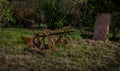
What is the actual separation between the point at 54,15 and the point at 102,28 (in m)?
3.02

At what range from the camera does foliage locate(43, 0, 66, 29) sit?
48.0 ft

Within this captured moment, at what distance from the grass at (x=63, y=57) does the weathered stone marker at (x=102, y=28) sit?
461 millimetres

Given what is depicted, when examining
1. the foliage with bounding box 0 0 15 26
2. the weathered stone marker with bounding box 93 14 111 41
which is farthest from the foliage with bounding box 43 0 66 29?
the weathered stone marker with bounding box 93 14 111 41

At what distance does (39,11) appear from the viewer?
1544 centimetres

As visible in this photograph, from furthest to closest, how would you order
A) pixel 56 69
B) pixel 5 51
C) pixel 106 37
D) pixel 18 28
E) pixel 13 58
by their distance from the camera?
pixel 18 28 < pixel 106 37 < pixel 5 51 < pixel 13 58 < pixel 56 69

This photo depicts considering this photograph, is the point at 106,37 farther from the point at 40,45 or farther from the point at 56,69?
the point at 56,69

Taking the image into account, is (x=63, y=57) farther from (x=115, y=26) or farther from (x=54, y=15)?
(x=54, y=15)

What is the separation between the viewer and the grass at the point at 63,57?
351 inches

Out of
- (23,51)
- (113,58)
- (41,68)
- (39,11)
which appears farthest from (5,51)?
(39,11)

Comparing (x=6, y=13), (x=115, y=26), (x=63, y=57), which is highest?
(x=6, y=13)

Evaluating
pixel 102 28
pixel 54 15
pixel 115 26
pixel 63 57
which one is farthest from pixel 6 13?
pixel 63 57

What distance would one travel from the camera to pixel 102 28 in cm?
1233

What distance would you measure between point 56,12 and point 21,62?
19.6 feet

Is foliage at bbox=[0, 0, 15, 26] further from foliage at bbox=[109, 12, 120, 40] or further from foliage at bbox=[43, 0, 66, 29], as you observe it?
foliage at bbox=[109, 12, 120, 40]
